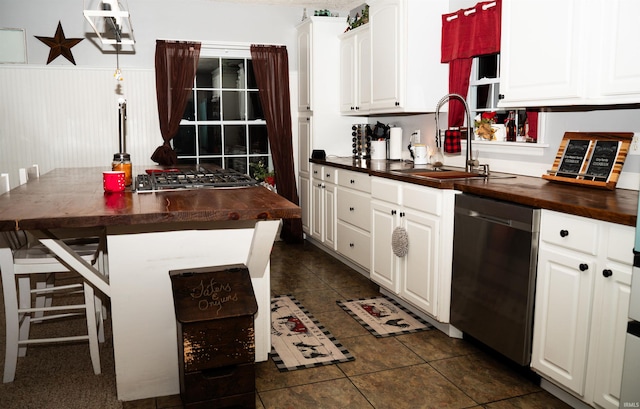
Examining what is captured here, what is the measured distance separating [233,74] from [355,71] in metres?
1.50

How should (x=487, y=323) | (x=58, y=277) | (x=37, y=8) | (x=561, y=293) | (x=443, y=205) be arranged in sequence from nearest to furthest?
(x=561, y=293)
(x=487, y=323)
(x=443, y=205)
(x=58, y=277)
(x=37, y=8)

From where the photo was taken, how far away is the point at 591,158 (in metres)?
2.92

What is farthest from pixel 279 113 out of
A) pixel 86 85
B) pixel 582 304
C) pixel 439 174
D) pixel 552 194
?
pixel 582 304

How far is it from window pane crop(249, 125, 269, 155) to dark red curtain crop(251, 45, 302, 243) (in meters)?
0.22

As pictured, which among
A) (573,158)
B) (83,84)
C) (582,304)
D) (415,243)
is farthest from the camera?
(83,84)

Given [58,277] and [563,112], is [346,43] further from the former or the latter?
[58,277]

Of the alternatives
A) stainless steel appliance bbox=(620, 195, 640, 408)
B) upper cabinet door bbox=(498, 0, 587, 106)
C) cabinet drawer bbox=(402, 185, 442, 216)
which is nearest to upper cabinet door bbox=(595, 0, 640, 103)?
upper cabinet door bbox=(498, 0, 587, 106)

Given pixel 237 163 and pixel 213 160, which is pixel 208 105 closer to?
pixel 213 160

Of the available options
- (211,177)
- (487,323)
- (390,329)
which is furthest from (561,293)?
(211,177)

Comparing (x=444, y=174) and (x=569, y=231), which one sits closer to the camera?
(x=569, y=231)

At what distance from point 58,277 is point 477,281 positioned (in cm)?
357

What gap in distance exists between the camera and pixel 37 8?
206 inches

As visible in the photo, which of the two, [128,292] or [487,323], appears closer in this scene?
[128,292]

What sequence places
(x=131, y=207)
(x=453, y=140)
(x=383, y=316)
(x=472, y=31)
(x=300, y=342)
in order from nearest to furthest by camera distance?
(x=131, y=207) → (x=300, y=342) → (x=383, y=316) → (x=472, y=31) → (x=453, y=140)
